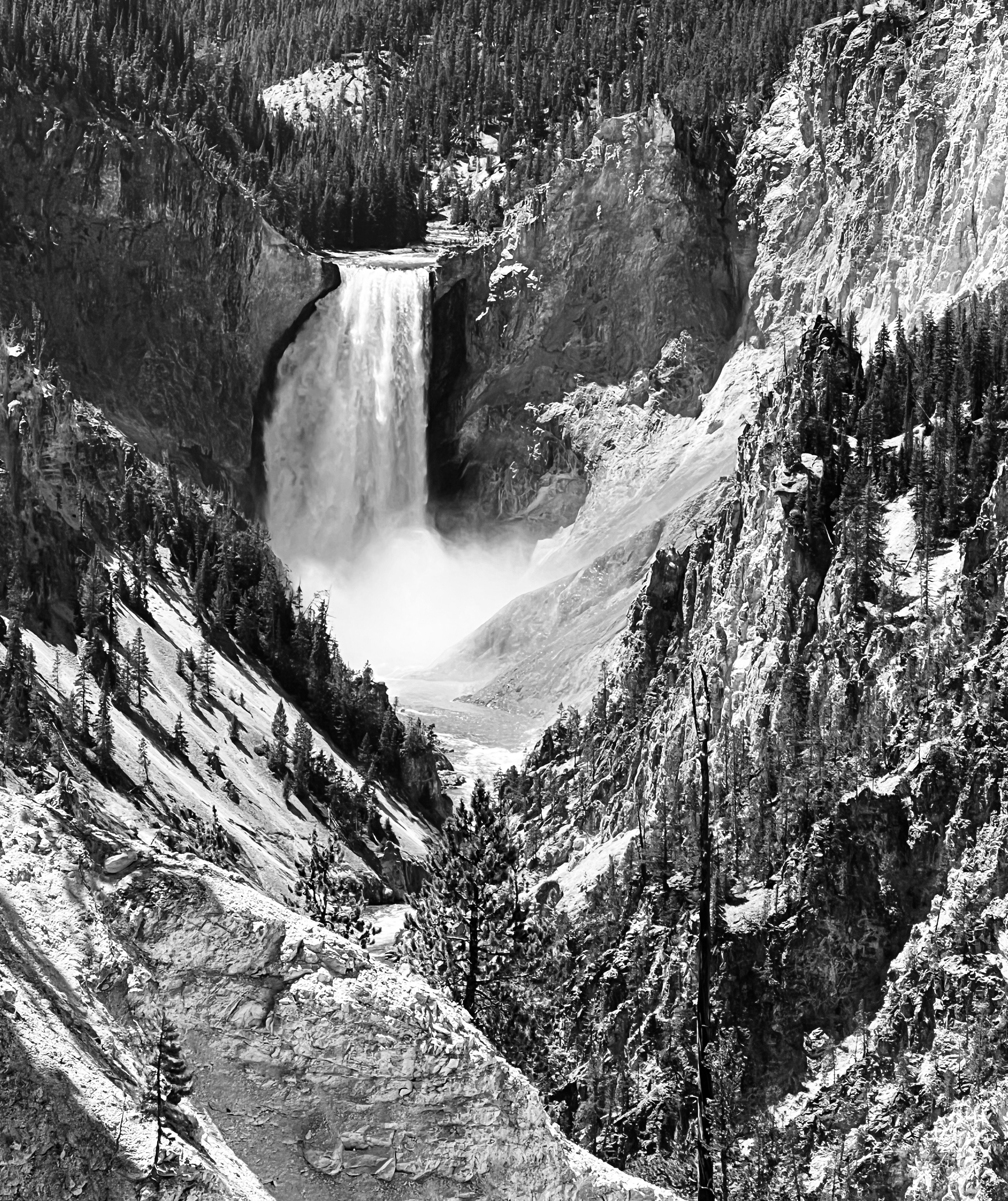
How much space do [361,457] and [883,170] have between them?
149ft

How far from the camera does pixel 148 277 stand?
14300 cm

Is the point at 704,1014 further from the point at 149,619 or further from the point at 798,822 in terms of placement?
the point at 149,619

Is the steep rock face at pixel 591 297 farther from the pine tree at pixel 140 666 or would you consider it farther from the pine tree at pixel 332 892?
the pine tree at pixel 332 892

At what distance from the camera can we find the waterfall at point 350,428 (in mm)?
148500

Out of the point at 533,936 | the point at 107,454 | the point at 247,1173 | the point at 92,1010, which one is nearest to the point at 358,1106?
the point at 247,1173

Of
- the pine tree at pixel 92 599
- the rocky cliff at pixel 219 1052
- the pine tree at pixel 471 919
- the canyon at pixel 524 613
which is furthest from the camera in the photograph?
the pine tree at pixel 92 599

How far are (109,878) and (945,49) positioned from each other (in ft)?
395

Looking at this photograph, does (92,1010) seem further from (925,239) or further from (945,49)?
(945,49)

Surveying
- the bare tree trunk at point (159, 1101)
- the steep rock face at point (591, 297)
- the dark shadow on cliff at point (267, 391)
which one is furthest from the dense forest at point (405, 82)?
the bare tree trunk at point (159, 1101)

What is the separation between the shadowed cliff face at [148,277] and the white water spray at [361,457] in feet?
9.49

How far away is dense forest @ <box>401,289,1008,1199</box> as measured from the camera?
56.5 metres

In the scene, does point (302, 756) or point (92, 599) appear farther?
point (302, 756)

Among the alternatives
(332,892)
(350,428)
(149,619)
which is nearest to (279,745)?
(149,619)

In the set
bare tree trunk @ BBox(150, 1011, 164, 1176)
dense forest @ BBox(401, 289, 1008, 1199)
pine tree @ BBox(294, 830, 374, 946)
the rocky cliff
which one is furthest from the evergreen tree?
bare tree trunk @ BBox(150, 1011, 164, 1176)
